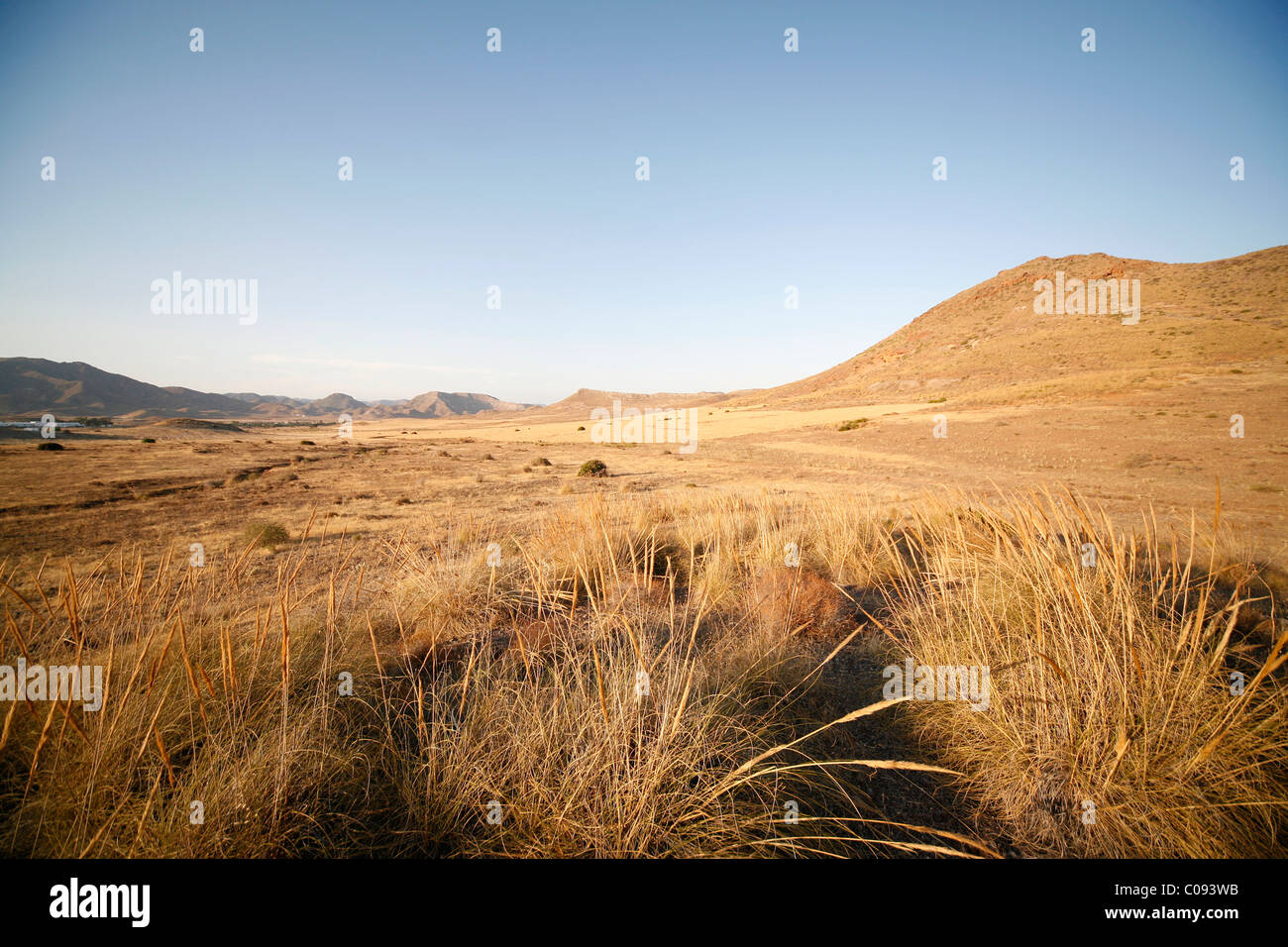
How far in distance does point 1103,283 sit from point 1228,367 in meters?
48.4

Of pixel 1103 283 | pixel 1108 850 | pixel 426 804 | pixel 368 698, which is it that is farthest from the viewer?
pixel 1103 283

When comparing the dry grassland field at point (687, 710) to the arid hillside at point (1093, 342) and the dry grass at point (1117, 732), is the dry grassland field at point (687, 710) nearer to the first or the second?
the dry grass at point (1117, 732)

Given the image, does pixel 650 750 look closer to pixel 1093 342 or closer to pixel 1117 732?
pixel 1117 732

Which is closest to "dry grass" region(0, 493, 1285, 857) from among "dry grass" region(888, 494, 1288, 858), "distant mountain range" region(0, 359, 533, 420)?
"dry grass" region(888, 494, 1288, 858)

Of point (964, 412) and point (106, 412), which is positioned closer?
point (964, 412)

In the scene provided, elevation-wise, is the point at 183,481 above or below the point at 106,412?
below

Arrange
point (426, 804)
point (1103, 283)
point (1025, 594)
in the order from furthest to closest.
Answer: point (1103, 283)
point (1025, 594)
point (426, 804)

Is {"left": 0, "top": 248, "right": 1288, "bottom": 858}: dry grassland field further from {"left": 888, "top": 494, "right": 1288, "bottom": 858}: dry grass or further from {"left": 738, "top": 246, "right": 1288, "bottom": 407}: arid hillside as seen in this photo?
{"left": 738, "top": 246, "right": 1288, "bottom": 407}: arid hillside

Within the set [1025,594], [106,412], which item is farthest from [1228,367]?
[106,412]

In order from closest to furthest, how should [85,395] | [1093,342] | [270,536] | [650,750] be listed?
[650,750] → [270,536] → [1093,342] → [85,395]

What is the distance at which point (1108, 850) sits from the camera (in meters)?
1.56

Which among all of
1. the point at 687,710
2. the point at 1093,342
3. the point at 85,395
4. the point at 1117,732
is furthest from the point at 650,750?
the point at 85,395

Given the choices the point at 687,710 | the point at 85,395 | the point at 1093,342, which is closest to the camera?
the point at 687,710
